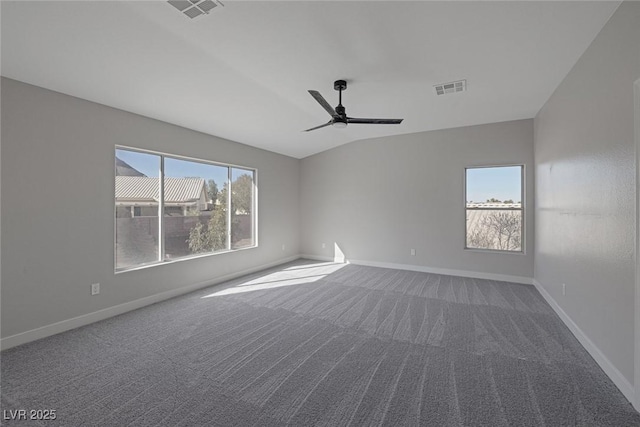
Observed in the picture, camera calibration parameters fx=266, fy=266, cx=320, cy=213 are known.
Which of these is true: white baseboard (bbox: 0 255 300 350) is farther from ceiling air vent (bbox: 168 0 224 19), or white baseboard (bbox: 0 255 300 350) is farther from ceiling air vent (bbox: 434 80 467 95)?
ceiling air vent (bbox: 434 80 467 95)

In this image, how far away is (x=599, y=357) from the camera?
231cm

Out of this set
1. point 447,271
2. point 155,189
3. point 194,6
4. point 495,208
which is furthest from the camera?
point 447,271

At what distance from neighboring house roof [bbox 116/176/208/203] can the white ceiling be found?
932 mm

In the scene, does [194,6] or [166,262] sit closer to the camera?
[194,6]

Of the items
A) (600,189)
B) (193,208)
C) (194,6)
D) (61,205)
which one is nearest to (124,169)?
(61,205)

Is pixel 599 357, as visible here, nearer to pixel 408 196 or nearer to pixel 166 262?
pixel 408 196

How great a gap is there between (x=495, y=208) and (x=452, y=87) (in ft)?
8.84

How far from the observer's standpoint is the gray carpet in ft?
5.87

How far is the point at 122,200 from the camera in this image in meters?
3.55

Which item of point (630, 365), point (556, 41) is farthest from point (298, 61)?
point (630, 365)

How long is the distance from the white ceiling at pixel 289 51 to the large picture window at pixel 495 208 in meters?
1.43

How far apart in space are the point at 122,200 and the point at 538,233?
20.6 feet

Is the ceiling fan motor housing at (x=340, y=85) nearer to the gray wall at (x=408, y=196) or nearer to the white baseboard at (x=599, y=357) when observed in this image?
the gray wall at (x=408, y=196)

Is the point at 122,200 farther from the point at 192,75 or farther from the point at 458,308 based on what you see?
the point at 458,308
